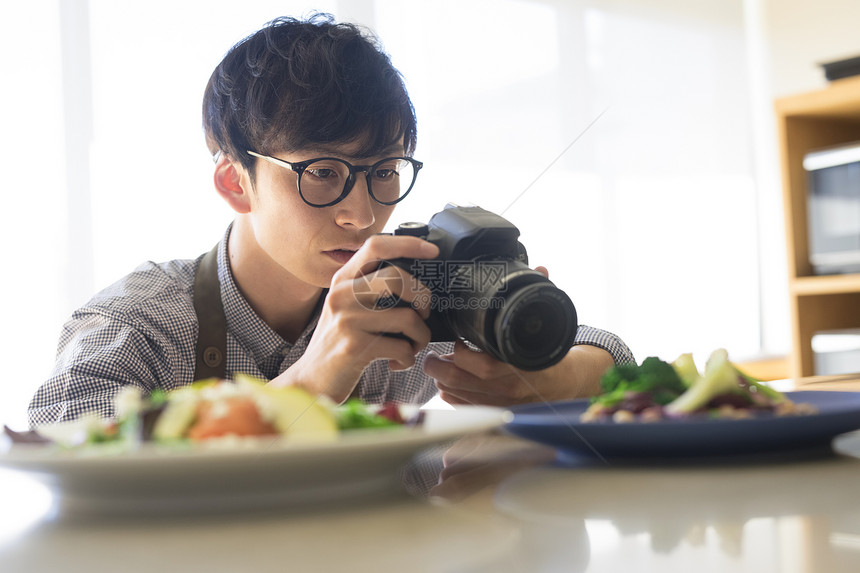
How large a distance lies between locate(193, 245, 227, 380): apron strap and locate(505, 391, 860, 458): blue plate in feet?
2.11

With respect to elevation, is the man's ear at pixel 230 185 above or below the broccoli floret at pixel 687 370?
above

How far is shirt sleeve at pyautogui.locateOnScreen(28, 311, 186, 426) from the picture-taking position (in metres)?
0.87

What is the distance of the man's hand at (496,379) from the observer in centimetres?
79

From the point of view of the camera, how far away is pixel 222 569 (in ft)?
1.04

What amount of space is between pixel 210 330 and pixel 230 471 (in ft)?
2.44

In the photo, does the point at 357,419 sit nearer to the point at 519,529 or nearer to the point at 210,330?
the point at 519,529

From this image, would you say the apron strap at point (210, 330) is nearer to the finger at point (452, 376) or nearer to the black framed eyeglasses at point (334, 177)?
the black framed eyeglasses at point (334, 177)

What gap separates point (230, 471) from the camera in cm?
38

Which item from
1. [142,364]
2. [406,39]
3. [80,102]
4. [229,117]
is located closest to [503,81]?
[406,39]

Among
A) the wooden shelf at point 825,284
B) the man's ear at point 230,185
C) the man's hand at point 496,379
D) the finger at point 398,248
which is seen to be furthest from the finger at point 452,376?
the wooden shelf at point 825,284

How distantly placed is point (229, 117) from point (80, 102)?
855mm

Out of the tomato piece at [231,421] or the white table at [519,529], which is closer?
the white table at [519,529]

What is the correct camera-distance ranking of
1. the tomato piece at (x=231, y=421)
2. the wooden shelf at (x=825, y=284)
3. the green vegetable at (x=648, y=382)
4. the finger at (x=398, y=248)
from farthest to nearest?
the wooden shelf at (x=825, y=284)
the finger at (x=398, y=248)
the green vegetable at (x=648, y=382)
the tomato piece at (x=231, y=421)

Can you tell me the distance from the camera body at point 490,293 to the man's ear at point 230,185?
47 cm
